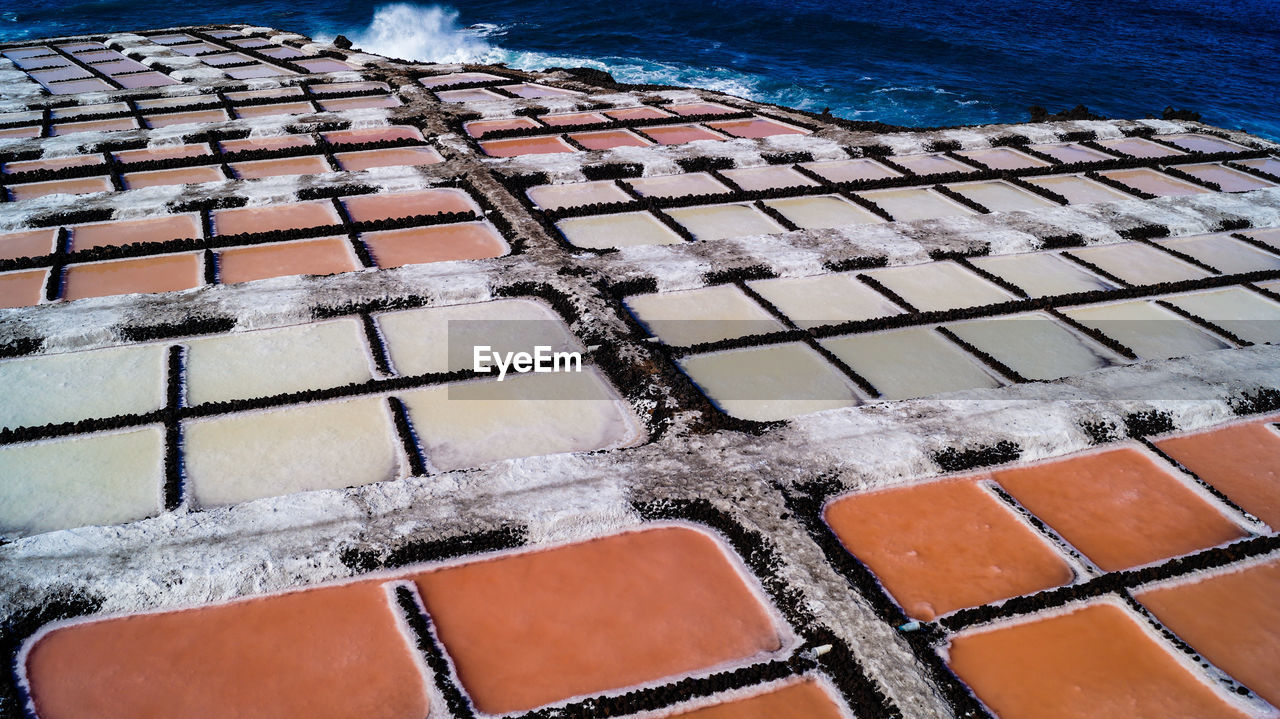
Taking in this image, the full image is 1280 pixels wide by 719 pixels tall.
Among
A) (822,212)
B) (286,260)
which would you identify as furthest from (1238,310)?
(286,260)

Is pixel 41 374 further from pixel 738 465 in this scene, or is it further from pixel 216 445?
pixel 738 465

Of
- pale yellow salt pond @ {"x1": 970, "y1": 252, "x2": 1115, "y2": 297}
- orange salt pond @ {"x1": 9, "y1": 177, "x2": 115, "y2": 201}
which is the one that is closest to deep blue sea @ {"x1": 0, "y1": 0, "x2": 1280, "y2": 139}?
pale yellow salt pond @ {"x1": 970, "y1": 252, "x2": 1115, "y2": 297}

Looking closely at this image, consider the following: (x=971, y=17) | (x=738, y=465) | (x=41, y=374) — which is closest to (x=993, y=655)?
(x=738, y=465)

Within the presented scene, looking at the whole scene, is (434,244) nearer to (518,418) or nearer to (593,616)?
(518,418)

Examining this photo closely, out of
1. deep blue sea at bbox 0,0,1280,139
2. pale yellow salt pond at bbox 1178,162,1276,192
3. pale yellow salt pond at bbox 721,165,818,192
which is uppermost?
pale yellow salt pond at bbox 1178,162,1276,192

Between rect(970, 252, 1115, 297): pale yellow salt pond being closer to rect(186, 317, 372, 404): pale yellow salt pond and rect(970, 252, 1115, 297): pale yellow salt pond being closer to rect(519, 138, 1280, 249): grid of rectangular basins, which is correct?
rect(519, 138, 1280, 249): grid of rectangular basins
